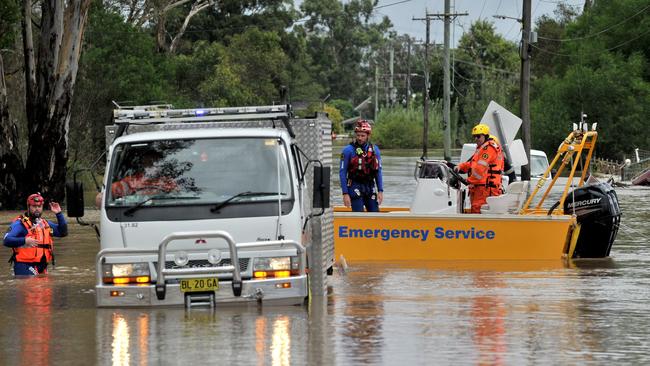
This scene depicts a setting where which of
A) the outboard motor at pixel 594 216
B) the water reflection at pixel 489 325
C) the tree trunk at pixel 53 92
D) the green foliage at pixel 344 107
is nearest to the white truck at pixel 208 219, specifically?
the water reflection at pixel 489 325

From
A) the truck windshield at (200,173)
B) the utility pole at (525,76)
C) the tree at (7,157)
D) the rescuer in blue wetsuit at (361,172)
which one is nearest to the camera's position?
the truck windshield at (200,173)

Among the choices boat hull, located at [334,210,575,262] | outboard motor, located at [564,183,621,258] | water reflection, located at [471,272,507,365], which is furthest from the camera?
outboard motor, located at [564,183,621,258]

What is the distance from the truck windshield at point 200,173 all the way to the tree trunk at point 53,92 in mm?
19027

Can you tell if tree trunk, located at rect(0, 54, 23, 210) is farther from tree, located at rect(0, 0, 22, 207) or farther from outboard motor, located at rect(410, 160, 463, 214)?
outboard motor, located at rect(410, 160, 463, 214)

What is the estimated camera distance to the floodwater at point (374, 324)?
10.2 metres

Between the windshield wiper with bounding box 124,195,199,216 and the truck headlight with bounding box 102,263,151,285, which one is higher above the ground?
the windshield wiper with bounding box 124,195,199,216

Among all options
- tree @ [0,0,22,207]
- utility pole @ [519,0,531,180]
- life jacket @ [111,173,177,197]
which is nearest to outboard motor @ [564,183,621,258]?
life jacket @ [111,173,177,197]

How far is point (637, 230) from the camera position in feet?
82.7

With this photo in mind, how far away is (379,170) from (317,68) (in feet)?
387

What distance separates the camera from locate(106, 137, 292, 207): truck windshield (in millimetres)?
12250

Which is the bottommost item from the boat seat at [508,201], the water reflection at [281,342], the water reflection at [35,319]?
the water reflection at [35,319]

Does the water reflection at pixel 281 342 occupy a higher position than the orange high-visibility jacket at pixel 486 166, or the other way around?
the orange high-visibility jacket at pixel 486 166

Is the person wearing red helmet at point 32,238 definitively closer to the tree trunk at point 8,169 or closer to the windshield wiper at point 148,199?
the windshield wiper at point 148,199

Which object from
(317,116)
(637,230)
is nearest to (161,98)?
(637,230)
